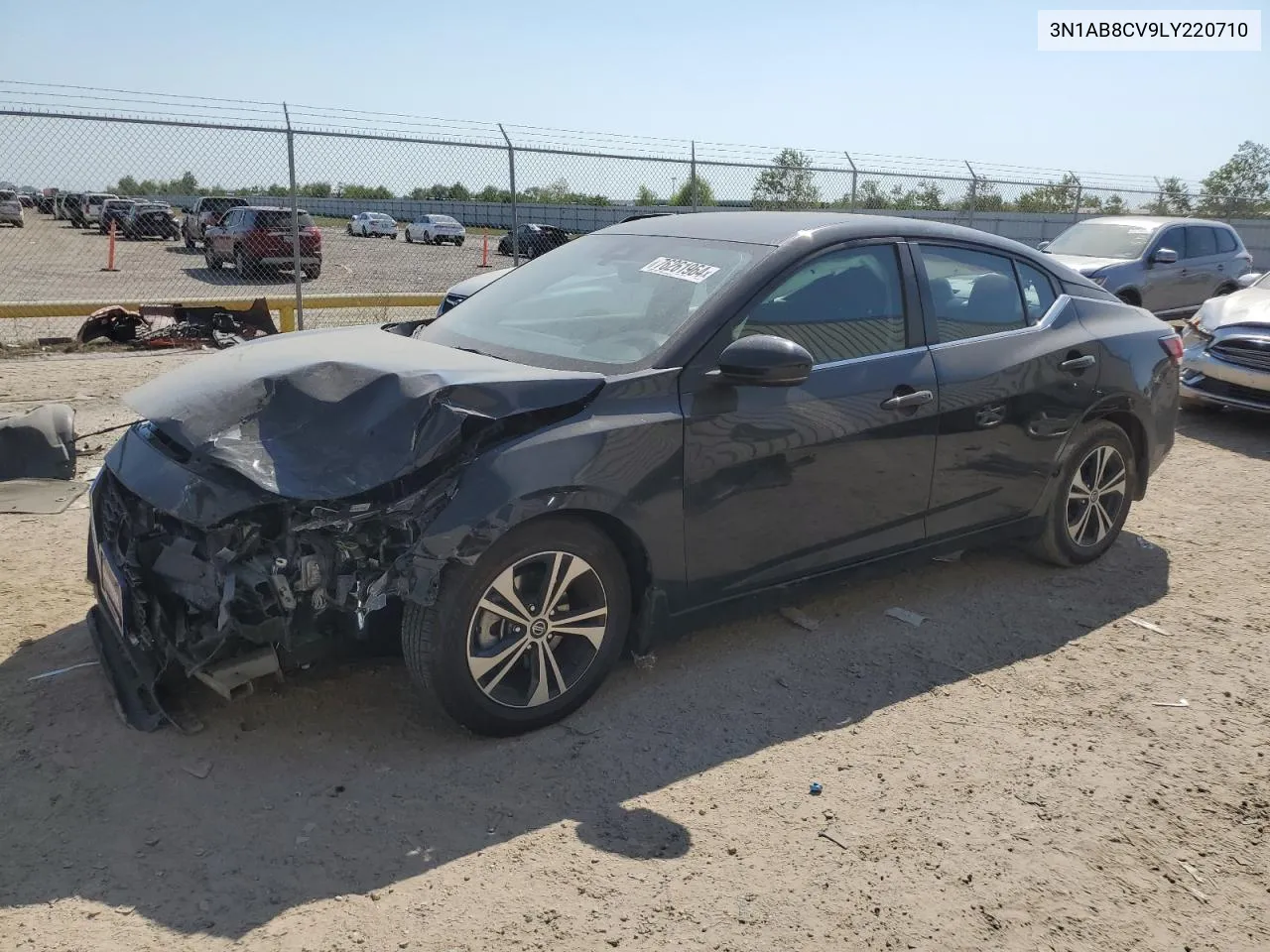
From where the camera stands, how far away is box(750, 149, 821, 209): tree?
607 inches

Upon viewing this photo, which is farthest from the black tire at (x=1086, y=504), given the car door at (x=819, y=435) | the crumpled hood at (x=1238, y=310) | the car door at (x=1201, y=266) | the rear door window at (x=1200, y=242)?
the rear door window at (x=1200, y=242)

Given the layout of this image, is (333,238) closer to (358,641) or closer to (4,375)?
(4,375)

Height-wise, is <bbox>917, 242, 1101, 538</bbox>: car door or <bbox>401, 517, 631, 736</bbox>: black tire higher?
<bbox>917, 242, 1101, 538</bbox>: car door

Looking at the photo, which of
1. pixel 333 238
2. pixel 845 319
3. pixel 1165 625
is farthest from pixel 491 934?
pixel 333 238

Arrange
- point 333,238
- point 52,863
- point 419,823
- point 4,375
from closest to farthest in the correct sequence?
1. point 52,863
2. point 419,823
3. point 4,375
4. point 333,238

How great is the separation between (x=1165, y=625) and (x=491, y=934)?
348 cm

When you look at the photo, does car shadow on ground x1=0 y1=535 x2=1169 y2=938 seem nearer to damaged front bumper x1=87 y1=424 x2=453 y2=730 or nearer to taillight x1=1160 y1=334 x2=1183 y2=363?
damaged front bumper x1=87 y1=424 x2=453 y2=730

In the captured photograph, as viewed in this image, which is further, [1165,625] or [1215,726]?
[1165,625]

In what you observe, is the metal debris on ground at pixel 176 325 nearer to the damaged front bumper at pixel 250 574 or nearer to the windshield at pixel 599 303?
the windshield at pixel 599 303

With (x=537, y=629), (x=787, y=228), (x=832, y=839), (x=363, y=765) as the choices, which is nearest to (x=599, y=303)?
(x=787, y=228)

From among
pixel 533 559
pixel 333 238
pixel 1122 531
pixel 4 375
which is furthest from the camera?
pixel 333 238

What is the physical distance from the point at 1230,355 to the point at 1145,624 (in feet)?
16.4

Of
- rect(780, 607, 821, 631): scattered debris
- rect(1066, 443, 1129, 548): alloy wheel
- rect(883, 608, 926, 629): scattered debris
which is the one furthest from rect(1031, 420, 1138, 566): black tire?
rect(780, 607, 821, 631): scattered debris

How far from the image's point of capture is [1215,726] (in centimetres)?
377
